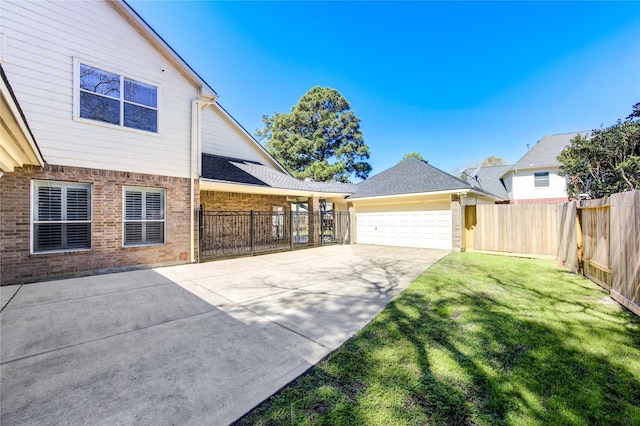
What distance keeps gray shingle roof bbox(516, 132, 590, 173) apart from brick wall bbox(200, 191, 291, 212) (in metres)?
19.4

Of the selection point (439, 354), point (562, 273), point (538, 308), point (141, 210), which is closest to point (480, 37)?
point (562, 273)

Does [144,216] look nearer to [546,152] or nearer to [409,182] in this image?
[409,182]

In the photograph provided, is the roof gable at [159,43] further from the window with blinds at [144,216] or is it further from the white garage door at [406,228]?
the white garage door at [406,228]

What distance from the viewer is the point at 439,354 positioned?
3.09 meters

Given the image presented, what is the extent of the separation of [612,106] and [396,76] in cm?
1141

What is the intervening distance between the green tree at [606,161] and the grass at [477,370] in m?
8.16

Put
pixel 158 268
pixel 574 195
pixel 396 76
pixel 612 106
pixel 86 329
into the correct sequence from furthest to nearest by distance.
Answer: pixel 396 76 → pixel 612 106 → pixel 574 195 → pixel 158 268 → pixel 86 329

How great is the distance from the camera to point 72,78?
711 cm

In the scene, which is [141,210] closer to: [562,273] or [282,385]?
[282,385]

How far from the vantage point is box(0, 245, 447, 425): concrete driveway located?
2.29m

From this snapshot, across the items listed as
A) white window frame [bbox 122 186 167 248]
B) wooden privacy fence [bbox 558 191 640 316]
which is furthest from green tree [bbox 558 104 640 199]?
white window frame [bbox 122 186 167 248]

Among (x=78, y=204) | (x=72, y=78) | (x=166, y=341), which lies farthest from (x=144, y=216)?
(x=166, y=341)

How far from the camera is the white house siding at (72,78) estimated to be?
258 inches

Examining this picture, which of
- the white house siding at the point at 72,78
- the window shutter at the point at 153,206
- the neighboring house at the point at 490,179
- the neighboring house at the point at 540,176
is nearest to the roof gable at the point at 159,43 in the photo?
the white house siding at the point at 72,78
